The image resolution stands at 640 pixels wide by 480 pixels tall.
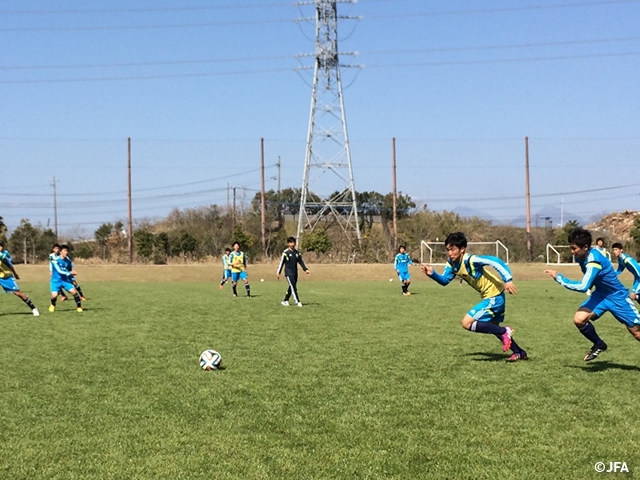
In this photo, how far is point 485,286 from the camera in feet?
33.0

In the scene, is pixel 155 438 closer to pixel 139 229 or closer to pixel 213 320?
pixel 213 320

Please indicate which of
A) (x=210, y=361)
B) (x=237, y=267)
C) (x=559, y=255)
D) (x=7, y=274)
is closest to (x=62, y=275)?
(x=7, y=274)

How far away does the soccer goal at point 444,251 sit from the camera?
4544 cm

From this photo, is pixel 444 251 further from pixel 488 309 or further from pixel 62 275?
pixel 488 309

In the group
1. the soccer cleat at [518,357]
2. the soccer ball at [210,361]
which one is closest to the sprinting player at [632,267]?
the soccer cleat at [518,357]

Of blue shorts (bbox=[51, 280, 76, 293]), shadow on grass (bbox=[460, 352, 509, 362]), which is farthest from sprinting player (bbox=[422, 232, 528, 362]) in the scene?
blue shorts (bbox=[51, 280, 76, 293])

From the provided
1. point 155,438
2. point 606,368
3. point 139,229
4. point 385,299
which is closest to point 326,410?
point 155,438

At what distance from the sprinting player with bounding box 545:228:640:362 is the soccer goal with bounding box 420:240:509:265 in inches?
1408

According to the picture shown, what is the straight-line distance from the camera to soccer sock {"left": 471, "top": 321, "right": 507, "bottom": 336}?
9.91m

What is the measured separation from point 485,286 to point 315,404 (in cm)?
385

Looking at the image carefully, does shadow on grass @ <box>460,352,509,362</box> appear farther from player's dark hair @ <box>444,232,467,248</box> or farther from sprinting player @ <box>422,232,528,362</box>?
player's dark hair @ <box>444,232,467,248</box>

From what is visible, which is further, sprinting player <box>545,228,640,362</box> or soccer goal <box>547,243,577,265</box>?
soccer goal <box>547,243,577,265</box>

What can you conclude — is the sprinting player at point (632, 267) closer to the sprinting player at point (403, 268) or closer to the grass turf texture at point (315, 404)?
the grass turf texture at point (315, 404)

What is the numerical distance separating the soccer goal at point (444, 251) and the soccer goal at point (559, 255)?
9.85 ft
